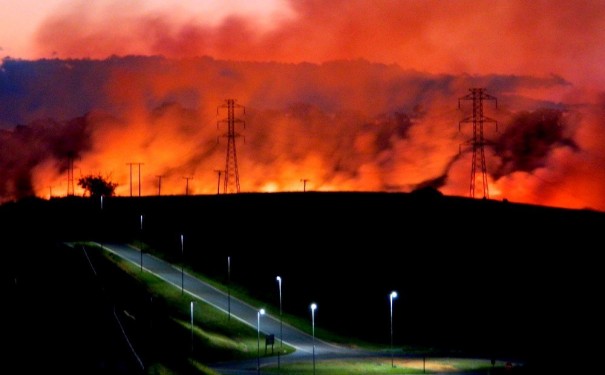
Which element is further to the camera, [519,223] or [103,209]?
[103,209]

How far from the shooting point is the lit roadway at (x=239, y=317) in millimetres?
100188


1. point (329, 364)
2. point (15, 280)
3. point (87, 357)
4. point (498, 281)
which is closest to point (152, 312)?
point (15, 280)

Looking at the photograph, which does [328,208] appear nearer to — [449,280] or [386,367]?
[449,280]

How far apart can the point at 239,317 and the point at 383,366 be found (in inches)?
1075

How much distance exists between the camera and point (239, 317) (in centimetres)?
12081

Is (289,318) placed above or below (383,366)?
above

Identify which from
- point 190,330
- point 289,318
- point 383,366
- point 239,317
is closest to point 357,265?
point 289,318

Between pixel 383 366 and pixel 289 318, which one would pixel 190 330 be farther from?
pixel 383 366

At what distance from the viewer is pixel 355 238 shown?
529ft

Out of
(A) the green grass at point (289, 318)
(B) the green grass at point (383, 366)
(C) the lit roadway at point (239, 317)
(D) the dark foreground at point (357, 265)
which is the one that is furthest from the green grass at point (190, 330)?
(B) the green grass at point (383, 366)

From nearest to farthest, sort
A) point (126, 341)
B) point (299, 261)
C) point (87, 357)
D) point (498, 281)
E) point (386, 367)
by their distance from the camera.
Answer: point (87, 357), point (126, 341), point (386, 367), point (498, 281), point (299, 261)

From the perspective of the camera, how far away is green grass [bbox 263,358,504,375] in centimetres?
9281

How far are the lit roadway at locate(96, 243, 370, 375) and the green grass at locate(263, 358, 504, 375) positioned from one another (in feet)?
9.32

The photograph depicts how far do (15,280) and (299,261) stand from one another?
46.7 m
